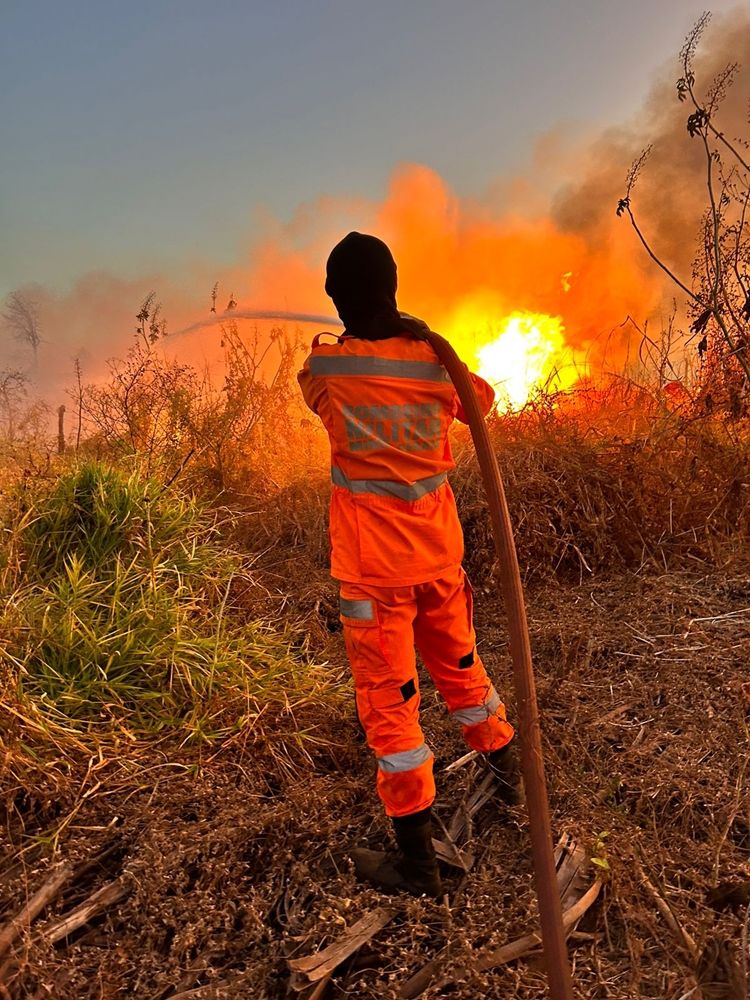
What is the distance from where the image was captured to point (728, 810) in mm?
2188

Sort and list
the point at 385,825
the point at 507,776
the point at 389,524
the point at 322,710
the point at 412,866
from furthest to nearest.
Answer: the point at 322,710 → the point at 507,776 → the point at 385,825 → the point at 389,524 → the point at 412,866

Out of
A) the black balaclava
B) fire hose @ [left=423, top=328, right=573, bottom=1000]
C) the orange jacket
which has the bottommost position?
fire hose @ [left=423, top=328, right=573, bottom=1000]

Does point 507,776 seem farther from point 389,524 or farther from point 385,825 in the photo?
point 389,524

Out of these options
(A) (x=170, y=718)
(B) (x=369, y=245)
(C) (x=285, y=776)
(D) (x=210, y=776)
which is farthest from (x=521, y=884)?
(B) (x=369, y=245)

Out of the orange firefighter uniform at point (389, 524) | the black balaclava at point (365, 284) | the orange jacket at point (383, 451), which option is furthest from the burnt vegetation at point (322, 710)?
→ the black balaclava at point (365, 284)

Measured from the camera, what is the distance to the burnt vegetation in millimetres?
1788

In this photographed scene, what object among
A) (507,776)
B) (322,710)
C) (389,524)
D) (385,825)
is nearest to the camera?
(389,524)

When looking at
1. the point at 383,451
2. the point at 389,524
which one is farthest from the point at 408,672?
the point at 383,451

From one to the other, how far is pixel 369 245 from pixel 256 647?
205 centimetres

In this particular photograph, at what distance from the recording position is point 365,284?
204cm

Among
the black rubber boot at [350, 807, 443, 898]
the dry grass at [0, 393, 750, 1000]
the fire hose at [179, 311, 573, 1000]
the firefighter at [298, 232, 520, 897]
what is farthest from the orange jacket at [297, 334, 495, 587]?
the dry grass at [0, 393, 750, 1000]

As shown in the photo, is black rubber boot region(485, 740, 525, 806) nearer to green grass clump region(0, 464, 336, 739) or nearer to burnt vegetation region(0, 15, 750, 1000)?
burnt vegetation region(0, 15, 750, 1000)

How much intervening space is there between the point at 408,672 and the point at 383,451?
2.39 feet

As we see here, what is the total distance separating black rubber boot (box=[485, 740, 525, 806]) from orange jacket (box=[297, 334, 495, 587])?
30.0 inches
